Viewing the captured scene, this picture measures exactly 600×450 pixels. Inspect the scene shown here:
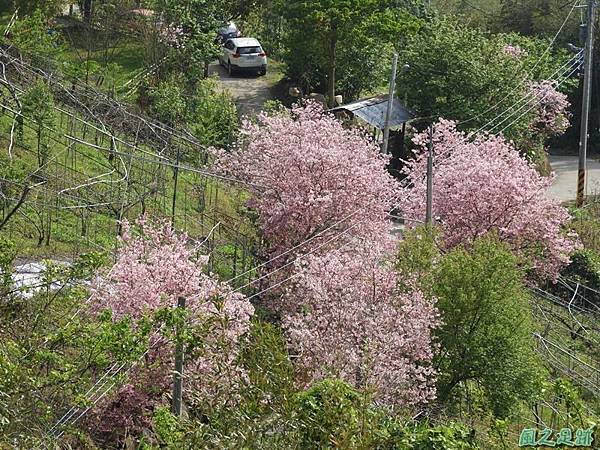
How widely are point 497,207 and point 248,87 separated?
14.4 m

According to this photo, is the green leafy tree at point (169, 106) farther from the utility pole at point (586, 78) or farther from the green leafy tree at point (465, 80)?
the utility pole at point (586, 78)

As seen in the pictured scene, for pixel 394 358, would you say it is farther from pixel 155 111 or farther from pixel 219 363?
pixel 155 111

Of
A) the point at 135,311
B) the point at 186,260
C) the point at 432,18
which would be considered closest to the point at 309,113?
the point at 186,260

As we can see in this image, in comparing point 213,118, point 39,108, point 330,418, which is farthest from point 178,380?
point 213,118

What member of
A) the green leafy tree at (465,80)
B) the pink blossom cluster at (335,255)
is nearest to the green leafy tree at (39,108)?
the pink blossom cluster at (335,255)

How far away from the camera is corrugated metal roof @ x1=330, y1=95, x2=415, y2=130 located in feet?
87.5

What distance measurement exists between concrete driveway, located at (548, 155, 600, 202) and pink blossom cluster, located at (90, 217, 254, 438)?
639 inches

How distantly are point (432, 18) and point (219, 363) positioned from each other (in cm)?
2869

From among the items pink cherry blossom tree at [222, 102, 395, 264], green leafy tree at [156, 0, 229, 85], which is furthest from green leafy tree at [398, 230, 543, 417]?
green leafy tree at [156, 0, 229, 85]

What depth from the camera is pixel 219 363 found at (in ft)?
28.1

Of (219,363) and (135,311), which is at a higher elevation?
(219,363)

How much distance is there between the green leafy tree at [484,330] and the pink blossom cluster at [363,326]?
16.1 inches

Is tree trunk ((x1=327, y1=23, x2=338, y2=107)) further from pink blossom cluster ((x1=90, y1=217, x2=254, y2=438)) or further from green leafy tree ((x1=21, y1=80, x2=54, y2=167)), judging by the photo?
pink blossom cluster ((x1=90, y1=217, x2=254, y2=438))

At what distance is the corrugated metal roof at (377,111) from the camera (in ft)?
87.5
